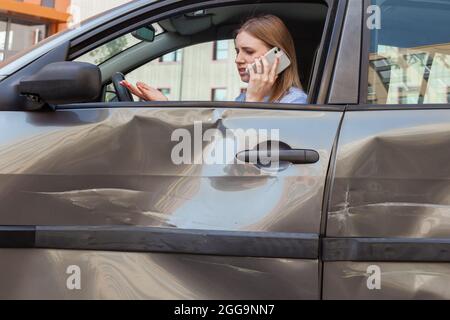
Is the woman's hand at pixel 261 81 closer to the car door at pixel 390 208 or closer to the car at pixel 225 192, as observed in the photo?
the car at pixel 225 192

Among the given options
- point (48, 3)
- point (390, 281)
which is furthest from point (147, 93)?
point (48, 3)

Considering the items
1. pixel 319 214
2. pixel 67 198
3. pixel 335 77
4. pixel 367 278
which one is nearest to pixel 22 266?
pixel 67 198

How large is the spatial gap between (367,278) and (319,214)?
234 mm

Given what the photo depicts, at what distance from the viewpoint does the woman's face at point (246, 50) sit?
7.07 ft

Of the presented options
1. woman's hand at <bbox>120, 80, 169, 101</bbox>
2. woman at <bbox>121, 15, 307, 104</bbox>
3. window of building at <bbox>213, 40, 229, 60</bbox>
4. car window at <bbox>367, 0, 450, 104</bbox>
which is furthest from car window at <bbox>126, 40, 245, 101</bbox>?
car window at <bbox>367, 0, 450, 104</bbox>

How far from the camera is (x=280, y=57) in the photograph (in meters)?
2.11

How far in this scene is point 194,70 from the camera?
2.73m

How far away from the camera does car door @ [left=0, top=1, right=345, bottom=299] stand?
1.58 m

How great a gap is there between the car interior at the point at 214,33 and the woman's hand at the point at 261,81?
287mm

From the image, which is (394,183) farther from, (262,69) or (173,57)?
(173,57)

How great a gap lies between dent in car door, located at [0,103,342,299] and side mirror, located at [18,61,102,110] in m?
0.10

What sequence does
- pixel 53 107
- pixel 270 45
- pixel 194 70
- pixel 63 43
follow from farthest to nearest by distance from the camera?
1. pixel 194 70
2. pixel 270 45
3. pixel 63 43
4. pixel 53 107

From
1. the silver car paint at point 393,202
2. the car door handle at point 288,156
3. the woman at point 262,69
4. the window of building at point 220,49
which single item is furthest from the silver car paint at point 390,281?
the window of building at point 220,49
